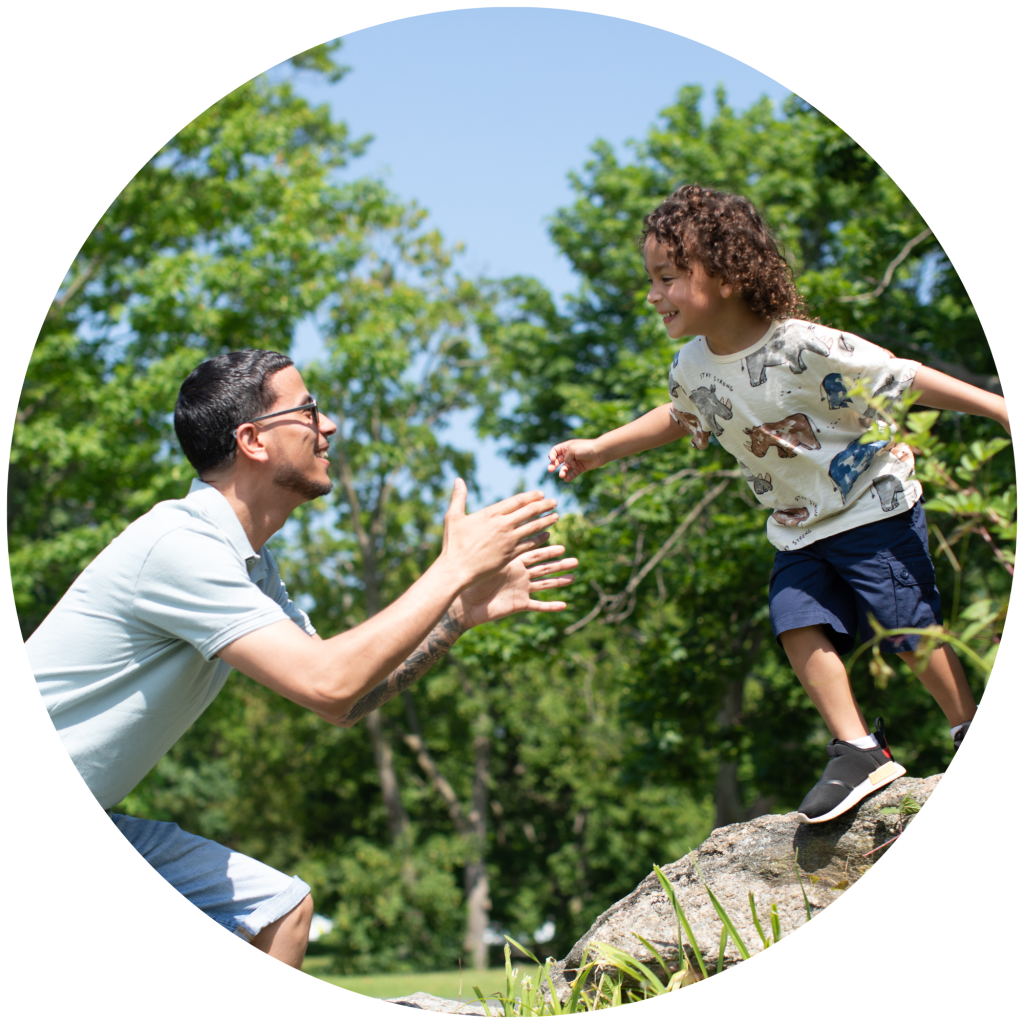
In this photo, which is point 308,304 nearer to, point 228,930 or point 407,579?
point 407,579

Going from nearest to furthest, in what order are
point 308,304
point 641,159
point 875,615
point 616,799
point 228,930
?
1. point 228,930
2. point 875,615
3. point 308,304
4. point 641,159
5. point 616,799

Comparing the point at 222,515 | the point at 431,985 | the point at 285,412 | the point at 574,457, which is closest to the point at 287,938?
the point at 222,515

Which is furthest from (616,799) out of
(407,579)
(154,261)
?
(154,261)

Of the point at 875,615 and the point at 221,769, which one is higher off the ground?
the point at 875,615

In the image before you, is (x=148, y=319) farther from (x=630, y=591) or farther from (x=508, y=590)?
(x=508, y=590)

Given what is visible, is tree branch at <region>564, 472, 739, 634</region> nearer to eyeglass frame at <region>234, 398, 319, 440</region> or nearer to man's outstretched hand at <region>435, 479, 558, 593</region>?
eyeglass frame at <region>234, 398, 319, 440</region>

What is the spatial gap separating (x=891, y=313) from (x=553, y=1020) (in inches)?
342

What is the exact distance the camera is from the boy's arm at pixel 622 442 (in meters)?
3.04

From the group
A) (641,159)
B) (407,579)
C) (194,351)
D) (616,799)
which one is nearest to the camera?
(194,351)

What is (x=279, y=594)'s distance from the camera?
8.94ft

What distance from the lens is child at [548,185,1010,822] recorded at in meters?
2.52

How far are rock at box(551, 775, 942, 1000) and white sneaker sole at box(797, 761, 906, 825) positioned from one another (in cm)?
9

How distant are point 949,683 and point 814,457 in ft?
2.47

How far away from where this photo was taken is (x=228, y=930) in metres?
2.18
